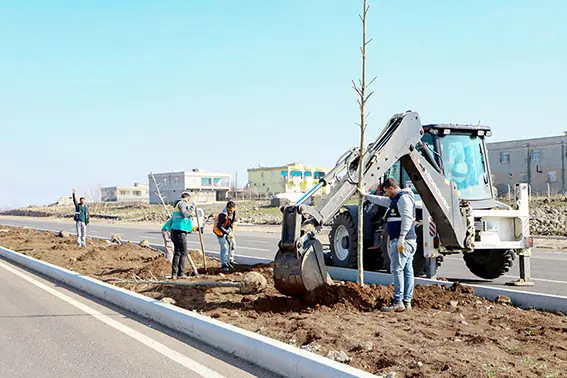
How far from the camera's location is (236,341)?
6164 mm

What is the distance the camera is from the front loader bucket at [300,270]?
785 centimetres

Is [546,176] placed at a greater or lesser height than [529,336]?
greater

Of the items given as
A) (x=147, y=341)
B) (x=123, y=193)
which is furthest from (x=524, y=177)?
(x=123, y=193)

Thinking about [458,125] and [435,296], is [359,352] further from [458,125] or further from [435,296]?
[458,125]

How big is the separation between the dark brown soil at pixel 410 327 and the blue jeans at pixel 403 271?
10.2 inches

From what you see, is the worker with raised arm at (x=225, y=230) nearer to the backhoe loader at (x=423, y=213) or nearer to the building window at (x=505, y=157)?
the backhoe loader at (x=423, y=213)

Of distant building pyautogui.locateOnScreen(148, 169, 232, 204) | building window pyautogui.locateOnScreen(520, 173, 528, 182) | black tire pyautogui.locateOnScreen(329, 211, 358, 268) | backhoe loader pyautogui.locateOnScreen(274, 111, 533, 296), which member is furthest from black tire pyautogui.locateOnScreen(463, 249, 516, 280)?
distant building pyautogui.locateOnScreen(148, 169, 232, 204)

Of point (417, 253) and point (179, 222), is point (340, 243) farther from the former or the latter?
Result: point (179, 222)

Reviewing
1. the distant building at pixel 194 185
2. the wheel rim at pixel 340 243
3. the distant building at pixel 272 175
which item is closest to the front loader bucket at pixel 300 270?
the wheel rim at pixel 340 243

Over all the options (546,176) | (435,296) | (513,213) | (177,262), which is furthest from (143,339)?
(546,176)

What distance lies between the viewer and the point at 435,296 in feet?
28.6

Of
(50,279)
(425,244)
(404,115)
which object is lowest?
(50,279)

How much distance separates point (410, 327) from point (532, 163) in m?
57.6

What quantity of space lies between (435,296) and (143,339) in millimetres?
4233
